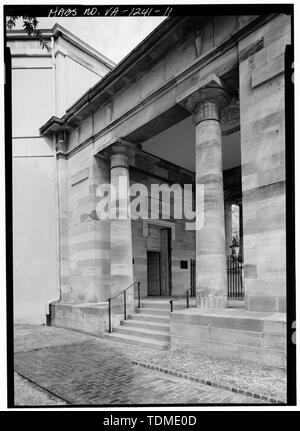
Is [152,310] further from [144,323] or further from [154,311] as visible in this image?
[144,323]

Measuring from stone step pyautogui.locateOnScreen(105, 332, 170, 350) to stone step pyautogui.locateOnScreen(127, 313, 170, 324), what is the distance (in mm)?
758

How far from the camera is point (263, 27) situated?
20.4ft

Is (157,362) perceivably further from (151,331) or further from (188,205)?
(188,205)

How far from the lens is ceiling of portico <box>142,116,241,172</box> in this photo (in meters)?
10.8

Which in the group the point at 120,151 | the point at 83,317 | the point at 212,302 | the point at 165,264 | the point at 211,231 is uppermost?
the point at 120,151

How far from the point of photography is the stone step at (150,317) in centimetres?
877

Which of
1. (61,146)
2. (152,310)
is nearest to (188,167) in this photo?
(61,146)

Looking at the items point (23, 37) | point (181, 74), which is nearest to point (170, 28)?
point (181, 74)

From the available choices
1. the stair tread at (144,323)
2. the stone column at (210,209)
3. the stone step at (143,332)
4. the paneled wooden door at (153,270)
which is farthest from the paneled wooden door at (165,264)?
the stone column at (210,209)

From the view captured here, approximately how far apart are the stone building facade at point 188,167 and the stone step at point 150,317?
446 millimetres

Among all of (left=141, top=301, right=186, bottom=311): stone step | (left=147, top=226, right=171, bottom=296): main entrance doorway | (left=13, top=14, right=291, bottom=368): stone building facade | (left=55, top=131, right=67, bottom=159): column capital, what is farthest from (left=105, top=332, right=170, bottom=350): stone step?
(left=55, top=131, right=67, bottom=159): column capital

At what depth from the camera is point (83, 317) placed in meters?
10.3

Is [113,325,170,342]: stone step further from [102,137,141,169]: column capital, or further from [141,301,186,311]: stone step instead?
[102,137,141,169]: column capital

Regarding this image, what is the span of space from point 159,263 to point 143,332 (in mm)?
6253
